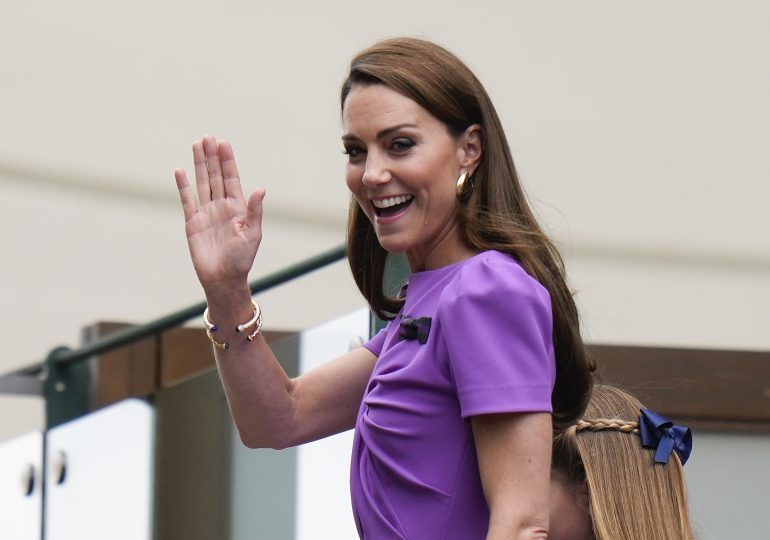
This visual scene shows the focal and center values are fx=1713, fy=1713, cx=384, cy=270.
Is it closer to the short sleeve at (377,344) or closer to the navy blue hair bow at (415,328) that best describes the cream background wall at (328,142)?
the short sleeve at (377,344)

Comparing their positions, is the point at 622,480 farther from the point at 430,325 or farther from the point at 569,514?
the point at 430,325

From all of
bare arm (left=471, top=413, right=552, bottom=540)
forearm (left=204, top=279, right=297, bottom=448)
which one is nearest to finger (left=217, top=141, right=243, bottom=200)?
forearm (left=204, top=279, right=297, bottom=448)

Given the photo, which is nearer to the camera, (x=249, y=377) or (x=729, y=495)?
(x=249, y=377)

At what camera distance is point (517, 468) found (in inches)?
67.7

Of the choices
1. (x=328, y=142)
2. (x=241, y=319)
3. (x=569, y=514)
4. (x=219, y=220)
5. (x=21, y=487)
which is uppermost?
(x=328, y=142)

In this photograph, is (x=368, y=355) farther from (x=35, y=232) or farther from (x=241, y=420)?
(x=35, y=232)

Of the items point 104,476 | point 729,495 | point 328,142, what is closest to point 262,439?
point 729,495

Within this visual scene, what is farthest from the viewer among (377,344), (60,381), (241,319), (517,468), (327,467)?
(60,381)

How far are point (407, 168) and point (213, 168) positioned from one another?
9.8 inches

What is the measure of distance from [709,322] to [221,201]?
2.27m

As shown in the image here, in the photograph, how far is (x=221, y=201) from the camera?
1944mm

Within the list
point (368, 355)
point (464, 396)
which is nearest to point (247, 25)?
point (368, 355)

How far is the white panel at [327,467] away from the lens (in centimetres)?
279

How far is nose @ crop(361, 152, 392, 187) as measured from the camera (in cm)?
184
